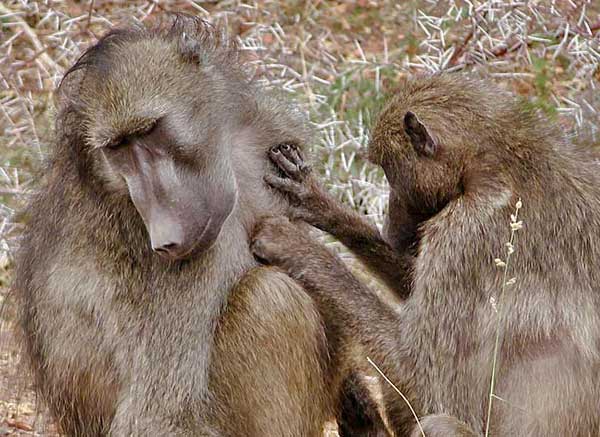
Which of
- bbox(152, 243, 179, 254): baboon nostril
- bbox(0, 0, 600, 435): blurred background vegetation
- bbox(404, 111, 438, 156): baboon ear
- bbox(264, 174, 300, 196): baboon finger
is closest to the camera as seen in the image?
bbox(152, 243, 179, 254): baboon nostril

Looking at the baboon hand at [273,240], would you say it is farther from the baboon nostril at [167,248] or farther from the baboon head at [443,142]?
the baboon nostril at [167,248]

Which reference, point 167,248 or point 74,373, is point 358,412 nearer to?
point 74,373

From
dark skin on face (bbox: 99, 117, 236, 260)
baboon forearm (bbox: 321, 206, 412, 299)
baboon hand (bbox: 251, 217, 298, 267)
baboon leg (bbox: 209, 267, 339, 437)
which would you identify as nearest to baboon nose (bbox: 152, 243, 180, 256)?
dark skin on face (bbox: 99, 117, 236, 260)

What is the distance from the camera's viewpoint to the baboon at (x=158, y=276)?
166 inches

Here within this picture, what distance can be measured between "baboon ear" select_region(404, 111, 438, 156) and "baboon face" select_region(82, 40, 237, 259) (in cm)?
60

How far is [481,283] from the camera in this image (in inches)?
170

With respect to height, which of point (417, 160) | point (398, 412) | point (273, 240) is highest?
point (417, 160)

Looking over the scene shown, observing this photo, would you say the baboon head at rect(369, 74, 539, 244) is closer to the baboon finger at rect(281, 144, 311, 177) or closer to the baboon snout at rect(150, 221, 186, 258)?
the baboon finger at rect(281, 144, 311, 177)

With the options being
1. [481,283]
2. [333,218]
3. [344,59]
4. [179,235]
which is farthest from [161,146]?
[344,59]

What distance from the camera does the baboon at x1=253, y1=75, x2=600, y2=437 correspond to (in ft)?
14.1

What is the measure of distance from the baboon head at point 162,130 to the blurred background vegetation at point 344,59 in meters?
2.15

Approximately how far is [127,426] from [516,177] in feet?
4.88

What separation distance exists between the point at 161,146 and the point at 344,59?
360 centimetres

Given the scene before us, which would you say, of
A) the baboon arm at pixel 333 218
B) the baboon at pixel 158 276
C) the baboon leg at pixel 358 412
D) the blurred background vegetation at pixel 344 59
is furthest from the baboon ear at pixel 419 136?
the blurred background vegetation at pixel 344 59
